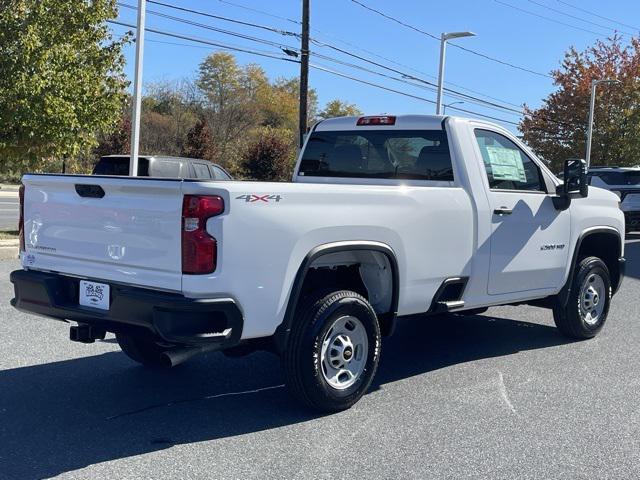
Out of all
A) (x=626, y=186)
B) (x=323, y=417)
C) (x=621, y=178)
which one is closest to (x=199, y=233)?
(x=323, y=417)

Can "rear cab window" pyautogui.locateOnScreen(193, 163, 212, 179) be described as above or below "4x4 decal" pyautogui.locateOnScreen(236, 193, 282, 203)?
above

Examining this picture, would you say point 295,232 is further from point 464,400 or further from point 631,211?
point 631,211

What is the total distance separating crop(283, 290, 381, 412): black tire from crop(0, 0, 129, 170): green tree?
407 inches

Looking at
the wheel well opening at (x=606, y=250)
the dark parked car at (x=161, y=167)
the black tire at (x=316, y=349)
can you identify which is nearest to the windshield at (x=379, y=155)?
the black tire at (x=316, y=349)

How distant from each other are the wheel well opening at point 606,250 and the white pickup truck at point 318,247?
22.3 inches

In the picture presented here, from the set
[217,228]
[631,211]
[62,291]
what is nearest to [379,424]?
[217,228]

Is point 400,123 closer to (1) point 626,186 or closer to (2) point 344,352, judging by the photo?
(2) point 344,352

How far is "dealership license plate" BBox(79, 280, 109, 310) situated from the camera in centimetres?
443

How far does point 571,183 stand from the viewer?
6562 millimetres

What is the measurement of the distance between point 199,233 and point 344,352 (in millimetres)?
1470

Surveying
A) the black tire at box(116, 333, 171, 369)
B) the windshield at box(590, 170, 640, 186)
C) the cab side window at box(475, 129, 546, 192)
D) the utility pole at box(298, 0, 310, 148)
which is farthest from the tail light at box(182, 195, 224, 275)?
the utility pole at box(298, 0, 310, 148)

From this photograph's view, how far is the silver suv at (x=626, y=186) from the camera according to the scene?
18.1m

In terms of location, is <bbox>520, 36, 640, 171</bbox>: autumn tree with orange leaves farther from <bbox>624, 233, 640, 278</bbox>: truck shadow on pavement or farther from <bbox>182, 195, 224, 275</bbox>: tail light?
<bbox>182, 195, 224, 275</bbox>: tail light

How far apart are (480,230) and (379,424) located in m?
1.86
